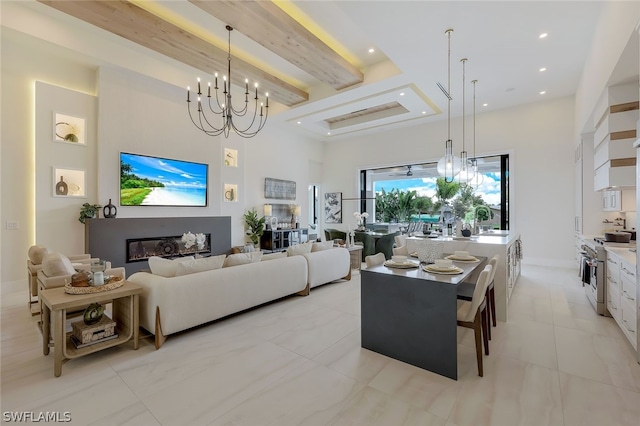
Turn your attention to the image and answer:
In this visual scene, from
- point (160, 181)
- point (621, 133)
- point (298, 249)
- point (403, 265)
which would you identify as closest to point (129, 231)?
point (160, 181)

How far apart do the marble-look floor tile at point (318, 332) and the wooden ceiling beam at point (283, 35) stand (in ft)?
13.0

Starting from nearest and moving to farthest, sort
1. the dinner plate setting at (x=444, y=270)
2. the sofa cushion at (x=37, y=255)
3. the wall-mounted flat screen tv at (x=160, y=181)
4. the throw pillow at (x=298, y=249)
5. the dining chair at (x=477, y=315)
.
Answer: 1. the dining chair at (x=477, y=315)
2. the dinner plate setting at (x=444, y=270)
3. the sofa cushion at (x=37, y=255)
4. the throw pillow at (x=298, y=249)
5. the wall-mounted flat screen tv at (x=160, y=181)

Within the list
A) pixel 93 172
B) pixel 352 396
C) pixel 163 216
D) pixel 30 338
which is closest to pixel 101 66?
pixel 93 172

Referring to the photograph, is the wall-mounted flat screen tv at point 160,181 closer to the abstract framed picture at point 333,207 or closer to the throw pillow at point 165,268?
the throw pillow at point 165,268

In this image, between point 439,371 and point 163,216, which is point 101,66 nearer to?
point 163,216

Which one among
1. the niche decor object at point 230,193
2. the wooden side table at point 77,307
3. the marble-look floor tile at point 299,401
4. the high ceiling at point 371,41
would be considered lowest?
the marble-look floor tile at point 299,401

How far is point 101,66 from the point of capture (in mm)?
4977

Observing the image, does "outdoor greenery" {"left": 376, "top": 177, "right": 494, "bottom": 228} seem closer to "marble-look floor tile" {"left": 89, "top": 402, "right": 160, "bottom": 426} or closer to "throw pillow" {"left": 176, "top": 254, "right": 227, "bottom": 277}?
"throw pillow" {"left": 176, "top": 254, "right": 227, "bottom": 277}

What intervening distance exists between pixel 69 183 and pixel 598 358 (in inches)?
296

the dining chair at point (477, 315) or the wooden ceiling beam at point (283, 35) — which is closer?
the dining chair at point (477, 315)

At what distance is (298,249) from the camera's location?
439 centimetres

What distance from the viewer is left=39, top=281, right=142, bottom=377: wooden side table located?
7.36 ft

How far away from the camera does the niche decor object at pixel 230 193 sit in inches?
281

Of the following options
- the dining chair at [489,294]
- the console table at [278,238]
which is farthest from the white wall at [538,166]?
the console table at [278,238]
